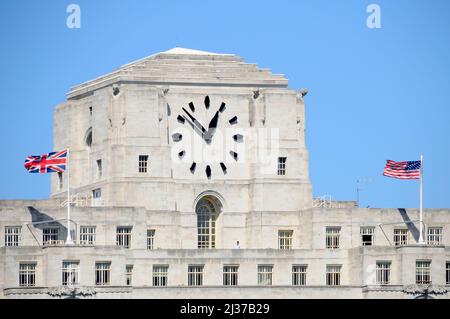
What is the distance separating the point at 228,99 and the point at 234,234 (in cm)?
1143

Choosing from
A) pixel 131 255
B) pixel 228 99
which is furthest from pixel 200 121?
pixel 131 255

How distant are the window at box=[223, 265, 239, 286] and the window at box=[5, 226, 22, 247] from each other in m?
16.6

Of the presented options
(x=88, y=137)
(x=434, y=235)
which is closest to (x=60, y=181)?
(x=88, y=137)

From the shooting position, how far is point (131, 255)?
501 feet

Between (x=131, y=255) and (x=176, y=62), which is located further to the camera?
(x=176, y=62)

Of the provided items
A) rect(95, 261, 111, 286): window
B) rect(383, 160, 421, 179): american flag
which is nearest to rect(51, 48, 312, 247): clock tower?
rect(383, 160, 421, 179): american flag

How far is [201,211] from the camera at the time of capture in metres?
162

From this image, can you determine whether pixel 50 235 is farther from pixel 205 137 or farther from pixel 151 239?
pixel 205 137

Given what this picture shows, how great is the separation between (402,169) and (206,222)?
17295 millimetres

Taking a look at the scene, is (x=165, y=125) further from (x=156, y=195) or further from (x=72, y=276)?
(x=72, y=276)

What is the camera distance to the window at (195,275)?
153625mm

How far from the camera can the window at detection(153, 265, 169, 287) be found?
152875 mm
